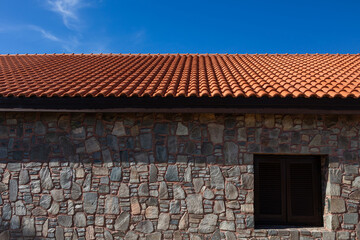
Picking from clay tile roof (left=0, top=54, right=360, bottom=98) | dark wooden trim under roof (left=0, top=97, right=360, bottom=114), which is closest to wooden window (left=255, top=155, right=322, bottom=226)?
dark wooden trim under roof (left=0, top=97, right=360, bottom=114)

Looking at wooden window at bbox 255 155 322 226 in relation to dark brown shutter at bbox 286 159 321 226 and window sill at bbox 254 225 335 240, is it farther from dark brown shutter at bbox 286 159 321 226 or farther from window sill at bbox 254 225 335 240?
window sill at bbox 254 225 335 240

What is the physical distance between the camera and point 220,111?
15.5 ft

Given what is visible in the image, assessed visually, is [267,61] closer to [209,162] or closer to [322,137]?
[322,137]

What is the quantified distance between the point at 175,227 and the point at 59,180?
2348mm

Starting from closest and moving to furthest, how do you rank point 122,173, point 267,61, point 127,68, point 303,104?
1. point 303,104
2. point 122,173
3. point 127,68
4. point 267,61

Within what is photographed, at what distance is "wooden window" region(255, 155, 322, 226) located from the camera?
16.6 ft

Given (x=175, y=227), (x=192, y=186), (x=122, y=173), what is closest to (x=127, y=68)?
(x=122, y=173)

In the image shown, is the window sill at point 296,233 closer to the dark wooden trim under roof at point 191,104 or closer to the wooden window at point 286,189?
the wooden window at point 286,189

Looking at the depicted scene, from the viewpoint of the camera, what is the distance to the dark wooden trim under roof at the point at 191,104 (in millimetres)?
4625

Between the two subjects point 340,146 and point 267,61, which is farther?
point 267,61

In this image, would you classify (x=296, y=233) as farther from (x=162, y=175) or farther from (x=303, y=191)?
(x=162, y=175)

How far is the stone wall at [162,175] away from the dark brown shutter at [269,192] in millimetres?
343

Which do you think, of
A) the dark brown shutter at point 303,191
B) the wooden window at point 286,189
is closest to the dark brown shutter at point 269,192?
the wooden window at point 286,189

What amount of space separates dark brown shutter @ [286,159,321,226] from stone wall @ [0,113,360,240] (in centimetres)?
20
